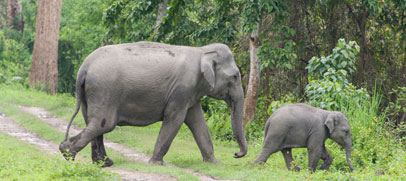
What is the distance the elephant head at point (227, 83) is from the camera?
32.7 feet

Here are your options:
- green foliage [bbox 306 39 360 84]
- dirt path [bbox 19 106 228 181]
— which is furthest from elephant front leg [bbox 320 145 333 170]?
green foliage [bbox 306 39 360 84]

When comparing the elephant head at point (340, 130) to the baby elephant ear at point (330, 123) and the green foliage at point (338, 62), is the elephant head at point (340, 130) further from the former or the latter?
the green foliage at point (338, 62)

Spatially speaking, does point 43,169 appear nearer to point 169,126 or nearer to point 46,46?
point 169,126

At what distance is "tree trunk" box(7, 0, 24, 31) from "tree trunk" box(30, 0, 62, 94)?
8.81 m

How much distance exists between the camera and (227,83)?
33.3 feet

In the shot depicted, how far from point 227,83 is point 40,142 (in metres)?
4.78

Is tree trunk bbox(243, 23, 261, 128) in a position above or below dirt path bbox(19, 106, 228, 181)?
above

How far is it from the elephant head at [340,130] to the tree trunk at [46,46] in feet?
48.1

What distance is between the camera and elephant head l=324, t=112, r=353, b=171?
9.73m

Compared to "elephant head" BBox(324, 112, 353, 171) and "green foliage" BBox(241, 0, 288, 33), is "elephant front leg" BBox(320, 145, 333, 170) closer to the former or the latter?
"elephant head" BBox(324, 112, 353, 171)

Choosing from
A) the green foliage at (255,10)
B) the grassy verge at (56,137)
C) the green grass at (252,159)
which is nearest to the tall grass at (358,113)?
the green grass at (252,159)

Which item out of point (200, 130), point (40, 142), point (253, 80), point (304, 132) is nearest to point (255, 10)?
point (253, 80)

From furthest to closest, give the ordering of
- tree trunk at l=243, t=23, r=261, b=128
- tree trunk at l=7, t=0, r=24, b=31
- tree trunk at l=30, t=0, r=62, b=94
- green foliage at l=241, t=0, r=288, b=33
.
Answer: tree trunk at l=7, t=0, r=24, b=31, tree trunk at l=30, t=0, r=62, b=94, tree trunk at l=243, t=23, r=261, b=128, green foliage at l=241, t=0, r=288, b=33

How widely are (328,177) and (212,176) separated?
5.96 ft
